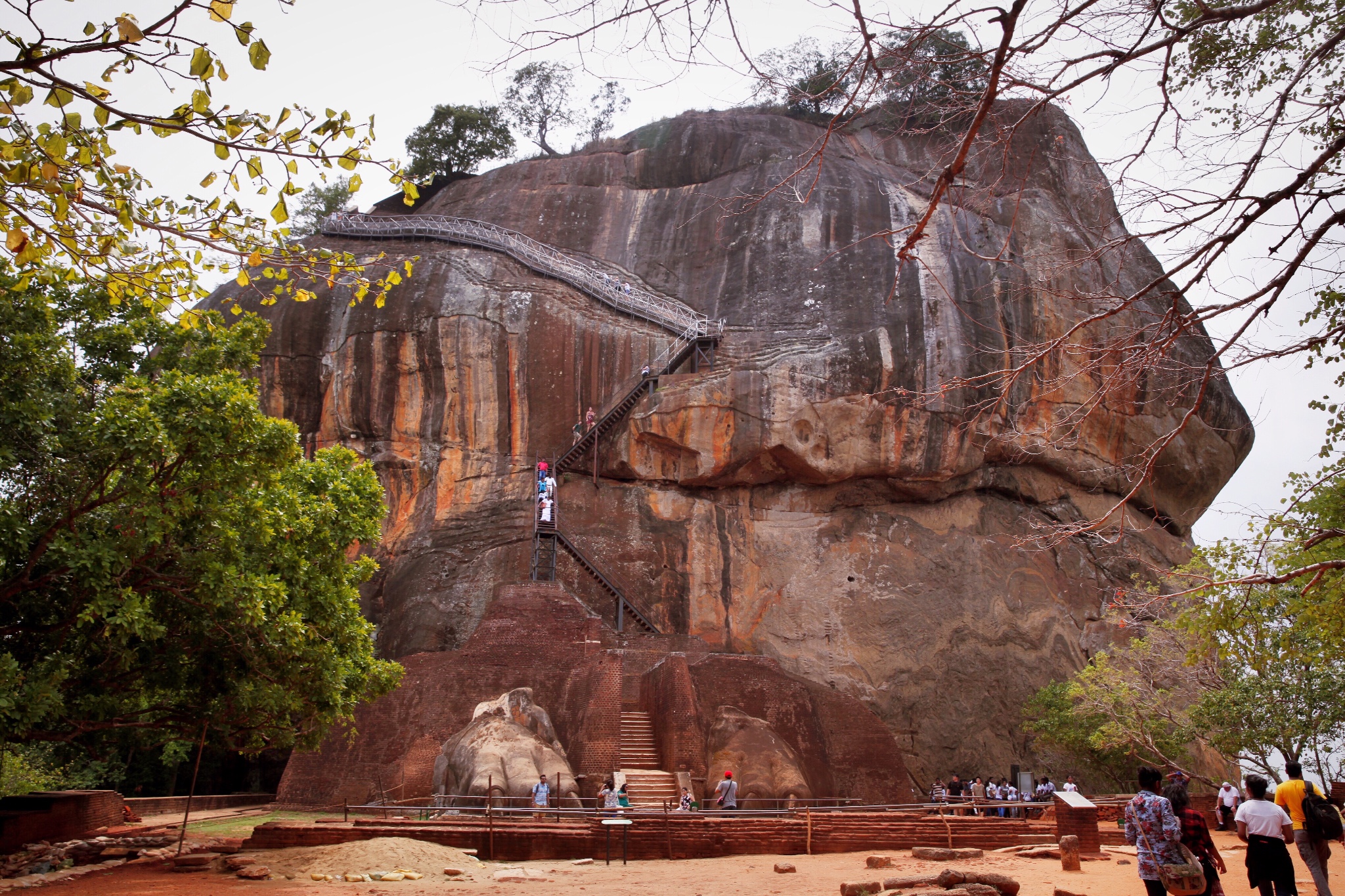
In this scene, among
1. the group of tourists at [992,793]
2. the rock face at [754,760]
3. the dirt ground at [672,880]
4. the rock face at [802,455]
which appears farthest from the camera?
the rock face at [802,455]

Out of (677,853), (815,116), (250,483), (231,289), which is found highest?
(815,116)

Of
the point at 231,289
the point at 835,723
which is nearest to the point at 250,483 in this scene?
the point at 835,723

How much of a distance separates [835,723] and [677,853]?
8.87 m

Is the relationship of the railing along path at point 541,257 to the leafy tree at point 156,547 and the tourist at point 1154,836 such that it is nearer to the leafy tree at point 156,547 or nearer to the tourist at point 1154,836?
the leafy tree at point 156,547

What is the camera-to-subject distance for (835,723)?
20.3 m

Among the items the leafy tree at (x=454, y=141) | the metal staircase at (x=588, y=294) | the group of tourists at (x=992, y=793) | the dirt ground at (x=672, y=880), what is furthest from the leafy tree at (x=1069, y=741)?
the leafy tree at (x=454, y=141)

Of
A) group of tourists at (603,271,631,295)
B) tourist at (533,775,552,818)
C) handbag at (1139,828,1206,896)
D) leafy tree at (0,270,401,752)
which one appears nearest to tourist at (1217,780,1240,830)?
handbag at (1139,828,1206,896)

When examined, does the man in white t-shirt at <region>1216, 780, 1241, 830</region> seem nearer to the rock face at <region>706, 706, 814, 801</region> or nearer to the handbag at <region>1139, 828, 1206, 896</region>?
the handbag at <region>1139, 828, 1206, 896</region>

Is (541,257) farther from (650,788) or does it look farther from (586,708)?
(650,788)

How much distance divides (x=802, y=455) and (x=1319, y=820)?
61.7 ft

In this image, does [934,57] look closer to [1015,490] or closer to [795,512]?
[795,512]

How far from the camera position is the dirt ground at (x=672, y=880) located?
8.90 metres

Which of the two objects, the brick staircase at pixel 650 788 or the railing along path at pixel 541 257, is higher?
the railing along path at pixel 541 257

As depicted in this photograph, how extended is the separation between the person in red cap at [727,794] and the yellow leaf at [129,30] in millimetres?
13206
